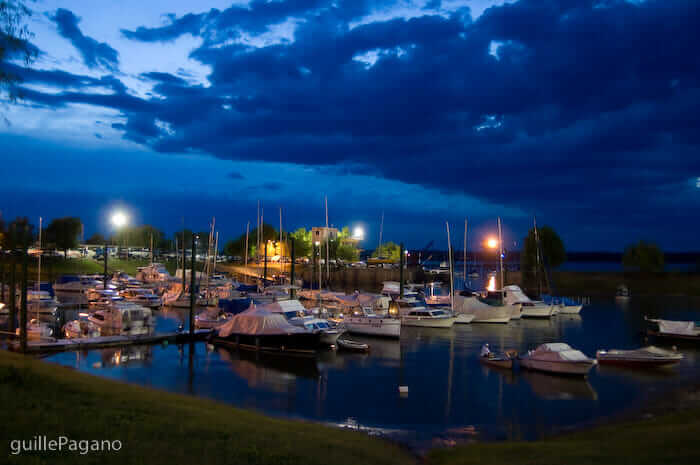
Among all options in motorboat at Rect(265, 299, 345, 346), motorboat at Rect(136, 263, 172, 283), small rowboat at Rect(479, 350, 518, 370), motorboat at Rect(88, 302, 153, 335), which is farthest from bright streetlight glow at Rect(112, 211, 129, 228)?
small rowboat at Rect(479, 350, 518, 370)

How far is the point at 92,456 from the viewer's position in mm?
10320

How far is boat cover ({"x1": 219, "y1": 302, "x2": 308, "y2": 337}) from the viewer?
42.8m

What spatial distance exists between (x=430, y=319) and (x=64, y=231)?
357ft

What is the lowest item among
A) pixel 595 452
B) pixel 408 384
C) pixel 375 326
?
pixel 408 384

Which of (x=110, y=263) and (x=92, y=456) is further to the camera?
(x=110, y=263)

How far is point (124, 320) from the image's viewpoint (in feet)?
161

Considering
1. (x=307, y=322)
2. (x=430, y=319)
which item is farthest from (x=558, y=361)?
(x=430, y=319)

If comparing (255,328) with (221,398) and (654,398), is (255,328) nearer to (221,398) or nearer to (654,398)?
(221,398)

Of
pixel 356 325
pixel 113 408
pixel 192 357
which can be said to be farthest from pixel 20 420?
pixel 356 325

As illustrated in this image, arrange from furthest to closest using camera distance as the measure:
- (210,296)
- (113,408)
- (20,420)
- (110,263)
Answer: (110,263)
(210,296)
(113,408)
(20,420)

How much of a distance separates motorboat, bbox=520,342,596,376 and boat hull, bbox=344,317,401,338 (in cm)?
1581

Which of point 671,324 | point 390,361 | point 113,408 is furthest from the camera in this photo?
point 671,324

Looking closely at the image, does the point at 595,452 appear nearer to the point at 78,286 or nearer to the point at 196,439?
the point at 196,439

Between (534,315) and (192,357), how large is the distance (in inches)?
1970
